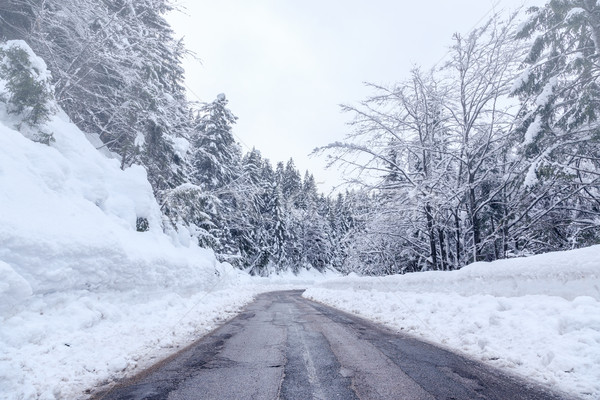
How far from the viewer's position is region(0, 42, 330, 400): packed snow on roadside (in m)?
3.97

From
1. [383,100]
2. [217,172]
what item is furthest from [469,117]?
[217,172]

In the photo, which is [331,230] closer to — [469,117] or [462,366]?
[469,117]

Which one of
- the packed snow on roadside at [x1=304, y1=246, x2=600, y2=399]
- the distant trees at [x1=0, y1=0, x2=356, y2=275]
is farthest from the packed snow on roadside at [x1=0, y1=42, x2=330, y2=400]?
the packed snow on roadside at [x1=304, y1=246, x2=600, y2=399]

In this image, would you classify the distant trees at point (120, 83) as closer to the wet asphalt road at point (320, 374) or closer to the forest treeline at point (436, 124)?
the forest treeline at point (436, 124)

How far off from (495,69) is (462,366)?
1145 centimetres

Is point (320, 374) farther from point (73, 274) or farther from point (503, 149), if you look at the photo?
point (503, 149)

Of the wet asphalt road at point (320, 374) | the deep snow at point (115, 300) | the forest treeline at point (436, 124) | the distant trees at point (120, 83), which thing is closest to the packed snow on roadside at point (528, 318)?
the deep snow at point (115, 300)

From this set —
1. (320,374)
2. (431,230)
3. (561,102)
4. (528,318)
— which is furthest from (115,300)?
(561,102)

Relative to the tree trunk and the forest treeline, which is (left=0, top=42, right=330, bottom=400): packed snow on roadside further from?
the tree trunk

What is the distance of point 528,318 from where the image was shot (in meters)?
5.21

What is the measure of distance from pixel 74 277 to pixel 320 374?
4.36 m

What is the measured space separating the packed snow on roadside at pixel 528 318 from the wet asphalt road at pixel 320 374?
0.51m

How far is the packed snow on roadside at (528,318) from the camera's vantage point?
3.88 meters

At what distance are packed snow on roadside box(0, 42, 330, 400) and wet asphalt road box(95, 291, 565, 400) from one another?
65 cm
